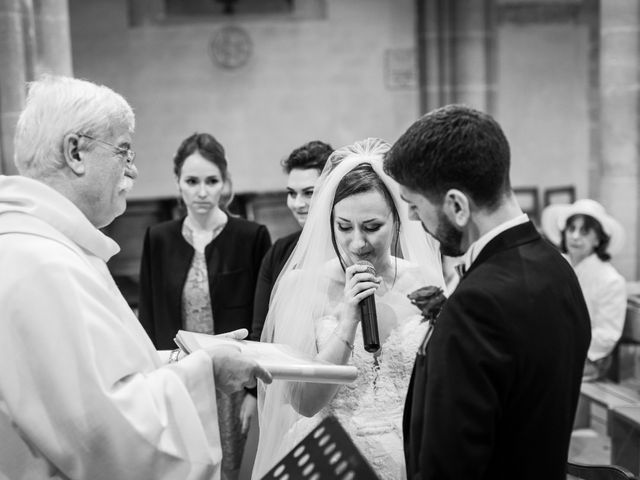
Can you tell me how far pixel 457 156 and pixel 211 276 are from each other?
2.32 m

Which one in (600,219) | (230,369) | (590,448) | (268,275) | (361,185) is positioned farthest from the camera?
(600,219)

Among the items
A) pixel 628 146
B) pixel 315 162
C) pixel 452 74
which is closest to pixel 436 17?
pixel 452 74

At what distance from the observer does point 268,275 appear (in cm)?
342

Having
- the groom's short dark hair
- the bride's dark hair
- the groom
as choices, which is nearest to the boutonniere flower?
the groom

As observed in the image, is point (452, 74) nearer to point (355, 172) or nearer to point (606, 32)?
point (606, 32)

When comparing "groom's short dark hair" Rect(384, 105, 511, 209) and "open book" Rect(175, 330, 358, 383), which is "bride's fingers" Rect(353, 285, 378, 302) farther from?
"groom's short dark hair" Rect(384, 105, 511, 209)

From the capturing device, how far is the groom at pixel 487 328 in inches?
62.0

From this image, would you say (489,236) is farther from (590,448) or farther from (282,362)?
(590,448)

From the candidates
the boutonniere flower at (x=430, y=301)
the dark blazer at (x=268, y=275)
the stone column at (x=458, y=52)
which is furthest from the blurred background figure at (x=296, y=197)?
the stone column at (x=458, y=52)

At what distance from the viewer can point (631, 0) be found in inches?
263

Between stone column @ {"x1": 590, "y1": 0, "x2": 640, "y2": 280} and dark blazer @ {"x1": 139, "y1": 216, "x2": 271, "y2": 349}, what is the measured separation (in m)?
4.27

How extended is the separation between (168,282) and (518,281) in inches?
97.7

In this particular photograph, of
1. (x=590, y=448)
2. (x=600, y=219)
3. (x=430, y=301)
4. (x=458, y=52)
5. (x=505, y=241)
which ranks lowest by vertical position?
(x=590, y=448)

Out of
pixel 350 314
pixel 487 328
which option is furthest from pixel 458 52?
pixel 487 328
